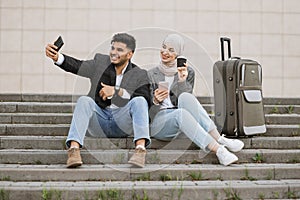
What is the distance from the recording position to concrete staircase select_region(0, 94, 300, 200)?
11.4 ft

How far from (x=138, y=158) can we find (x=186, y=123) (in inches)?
18.3

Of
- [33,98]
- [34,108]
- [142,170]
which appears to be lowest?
[142,170]

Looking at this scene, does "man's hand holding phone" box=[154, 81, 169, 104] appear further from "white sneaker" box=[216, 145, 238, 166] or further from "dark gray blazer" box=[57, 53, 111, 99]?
"white sneaker" box=[216, 145, 238, 166]

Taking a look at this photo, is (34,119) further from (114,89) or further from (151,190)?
(151,190)

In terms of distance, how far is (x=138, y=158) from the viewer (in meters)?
3.69

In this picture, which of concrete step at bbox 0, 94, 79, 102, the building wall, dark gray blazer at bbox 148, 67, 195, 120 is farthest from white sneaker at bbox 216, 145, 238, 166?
the building wall

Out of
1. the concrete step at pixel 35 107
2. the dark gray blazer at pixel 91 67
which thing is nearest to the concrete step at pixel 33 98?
the concrete step at pixel 35 107

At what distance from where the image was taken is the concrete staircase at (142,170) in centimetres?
348

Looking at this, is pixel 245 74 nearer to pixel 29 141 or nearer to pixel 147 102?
pixel 147 102

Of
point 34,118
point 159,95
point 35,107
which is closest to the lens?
point 159,95

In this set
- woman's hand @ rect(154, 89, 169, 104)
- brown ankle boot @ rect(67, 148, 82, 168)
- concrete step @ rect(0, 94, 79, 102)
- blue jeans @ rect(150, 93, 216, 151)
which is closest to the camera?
brown ankle boot @ rect(67, 148, 82, 168)

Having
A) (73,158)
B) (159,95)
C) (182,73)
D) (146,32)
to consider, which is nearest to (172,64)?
(182,73)

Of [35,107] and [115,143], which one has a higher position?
[35,107]

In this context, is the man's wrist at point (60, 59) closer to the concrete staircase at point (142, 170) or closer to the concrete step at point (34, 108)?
the concrete staircase at point (142, 170)
